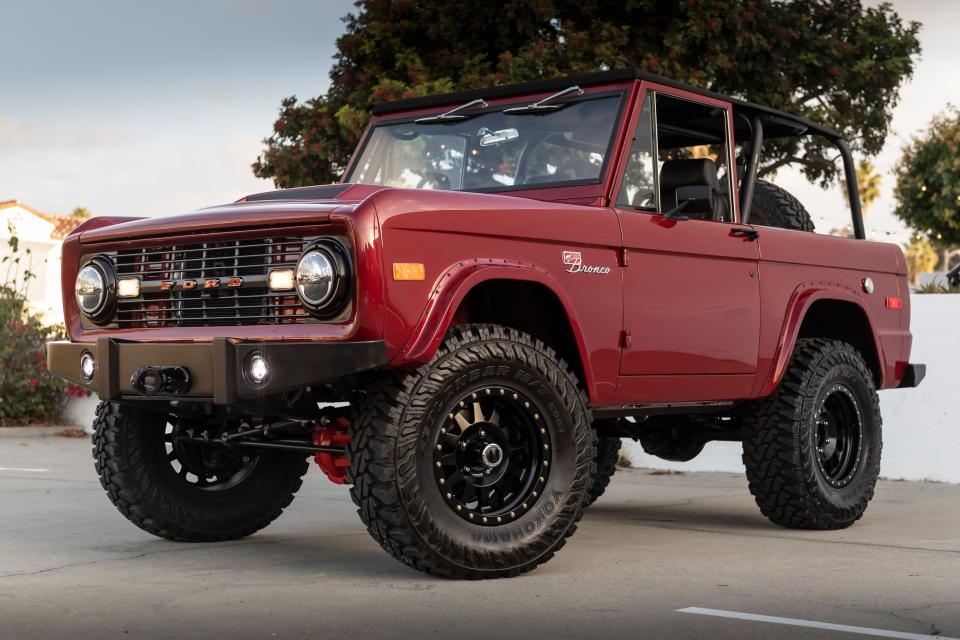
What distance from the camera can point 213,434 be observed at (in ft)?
21.1

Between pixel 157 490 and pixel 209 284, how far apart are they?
→ 4.51 ft

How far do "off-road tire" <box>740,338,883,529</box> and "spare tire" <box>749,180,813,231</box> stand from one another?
0.93 m

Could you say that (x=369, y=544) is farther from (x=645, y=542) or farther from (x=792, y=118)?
(x=792, y=118)

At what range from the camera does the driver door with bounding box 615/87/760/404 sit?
6.33 metres

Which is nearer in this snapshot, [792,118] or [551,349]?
[551,349]

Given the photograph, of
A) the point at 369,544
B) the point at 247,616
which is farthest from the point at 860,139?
the point at 247,616

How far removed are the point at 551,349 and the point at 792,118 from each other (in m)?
2.99

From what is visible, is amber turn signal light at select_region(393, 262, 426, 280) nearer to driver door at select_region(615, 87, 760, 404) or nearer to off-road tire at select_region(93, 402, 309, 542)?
driver door at select_region(615, 87, 760, 404)

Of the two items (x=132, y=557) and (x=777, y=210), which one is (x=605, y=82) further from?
(x=132, y=557)

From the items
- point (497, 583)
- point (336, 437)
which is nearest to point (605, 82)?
point (336, 437)

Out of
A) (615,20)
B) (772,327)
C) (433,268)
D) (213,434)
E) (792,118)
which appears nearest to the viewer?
(433,268)

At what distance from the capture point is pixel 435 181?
7043 mm

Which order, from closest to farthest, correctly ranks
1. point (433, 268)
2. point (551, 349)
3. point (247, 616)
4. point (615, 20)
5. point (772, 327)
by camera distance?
point (247, 616), point (433, 268), point (551, 349), point (772, 327), point (615, 20)

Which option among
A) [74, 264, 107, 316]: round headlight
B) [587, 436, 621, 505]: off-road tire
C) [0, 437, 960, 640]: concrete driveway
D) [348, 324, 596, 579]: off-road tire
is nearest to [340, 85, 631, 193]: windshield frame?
[348, 324, 596, 579]: off-road tire
